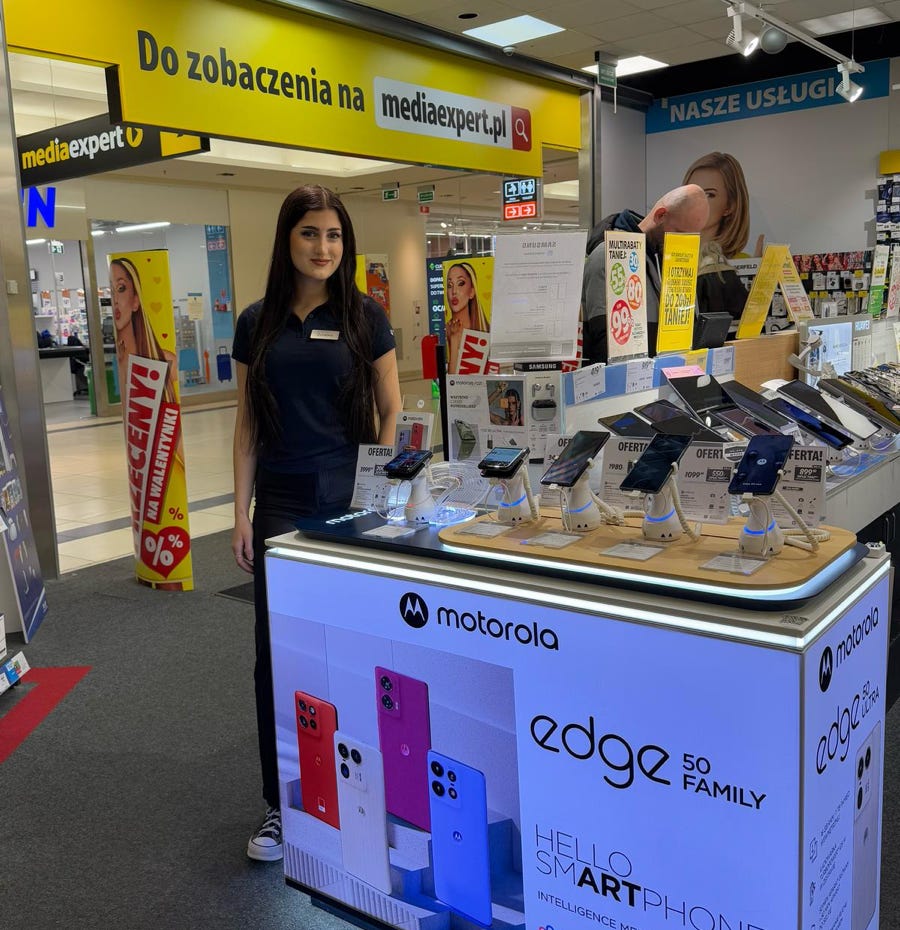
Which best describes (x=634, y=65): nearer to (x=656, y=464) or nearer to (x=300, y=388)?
(x=300, y=388)

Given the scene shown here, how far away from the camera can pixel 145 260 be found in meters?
4.70

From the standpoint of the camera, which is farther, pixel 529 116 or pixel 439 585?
pixel 529 116

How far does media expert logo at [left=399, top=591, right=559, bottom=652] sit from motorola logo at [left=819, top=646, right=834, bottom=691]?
402mm

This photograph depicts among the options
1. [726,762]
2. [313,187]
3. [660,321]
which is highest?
[313,187]

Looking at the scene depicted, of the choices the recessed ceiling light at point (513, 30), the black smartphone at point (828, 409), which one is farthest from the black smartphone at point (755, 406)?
the recessed ceiling light at point (513, 30)

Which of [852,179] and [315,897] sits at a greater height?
[852,179]

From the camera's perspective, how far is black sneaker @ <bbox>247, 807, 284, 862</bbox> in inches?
90.4

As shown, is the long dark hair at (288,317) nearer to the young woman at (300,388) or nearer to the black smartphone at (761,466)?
the young woman at (300,388)

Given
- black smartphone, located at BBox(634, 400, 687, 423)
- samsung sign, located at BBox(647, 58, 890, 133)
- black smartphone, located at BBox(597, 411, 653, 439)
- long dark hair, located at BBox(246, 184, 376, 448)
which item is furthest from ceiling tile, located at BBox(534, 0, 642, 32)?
black smartphone, located at BBox(597, 411, 653, 439)

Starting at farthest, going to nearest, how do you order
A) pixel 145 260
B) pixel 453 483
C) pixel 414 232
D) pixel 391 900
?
pixel 414 232 → pixel 145 260 → pixel 453 483 → pixel 391 900

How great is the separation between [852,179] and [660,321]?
6.76 metres

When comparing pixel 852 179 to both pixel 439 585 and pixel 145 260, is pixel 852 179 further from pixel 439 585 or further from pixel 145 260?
pixel 439 585

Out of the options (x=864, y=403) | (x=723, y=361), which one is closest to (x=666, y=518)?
(x=723, y=361)

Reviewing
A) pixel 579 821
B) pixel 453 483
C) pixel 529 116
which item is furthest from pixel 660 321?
pixel 529 116
